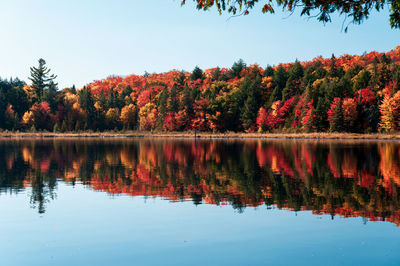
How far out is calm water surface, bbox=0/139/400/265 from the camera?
11531 millimetres

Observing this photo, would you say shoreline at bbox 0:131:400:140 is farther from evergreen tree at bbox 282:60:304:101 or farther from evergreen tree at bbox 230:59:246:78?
evergreen tree at bbox 230:59:246:78

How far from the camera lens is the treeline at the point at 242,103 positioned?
101375 mm

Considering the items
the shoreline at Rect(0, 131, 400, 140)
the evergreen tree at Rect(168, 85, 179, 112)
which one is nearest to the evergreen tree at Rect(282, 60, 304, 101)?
the shoreline at Rect(0, 131, 400, 140)

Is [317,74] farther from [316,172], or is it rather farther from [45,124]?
[316,172]

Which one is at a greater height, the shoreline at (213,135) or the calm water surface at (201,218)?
the calm water surface at (201,218)

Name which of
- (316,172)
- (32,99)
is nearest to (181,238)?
(316,172)

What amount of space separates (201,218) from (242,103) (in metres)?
118

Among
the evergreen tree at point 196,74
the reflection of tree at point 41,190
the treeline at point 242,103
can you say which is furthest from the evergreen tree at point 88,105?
the reflection of tree at point 41,190

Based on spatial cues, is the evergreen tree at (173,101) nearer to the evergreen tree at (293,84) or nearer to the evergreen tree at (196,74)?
the evergreen tree at (196,74)

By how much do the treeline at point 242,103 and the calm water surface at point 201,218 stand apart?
75.7 metres

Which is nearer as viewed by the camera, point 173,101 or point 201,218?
point 201,218

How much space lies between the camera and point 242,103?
132125 mm

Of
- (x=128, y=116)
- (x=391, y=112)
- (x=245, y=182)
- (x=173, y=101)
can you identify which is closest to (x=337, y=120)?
(x=391, y=112)

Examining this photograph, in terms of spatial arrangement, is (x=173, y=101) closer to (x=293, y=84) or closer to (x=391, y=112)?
(x=293, y=84)
